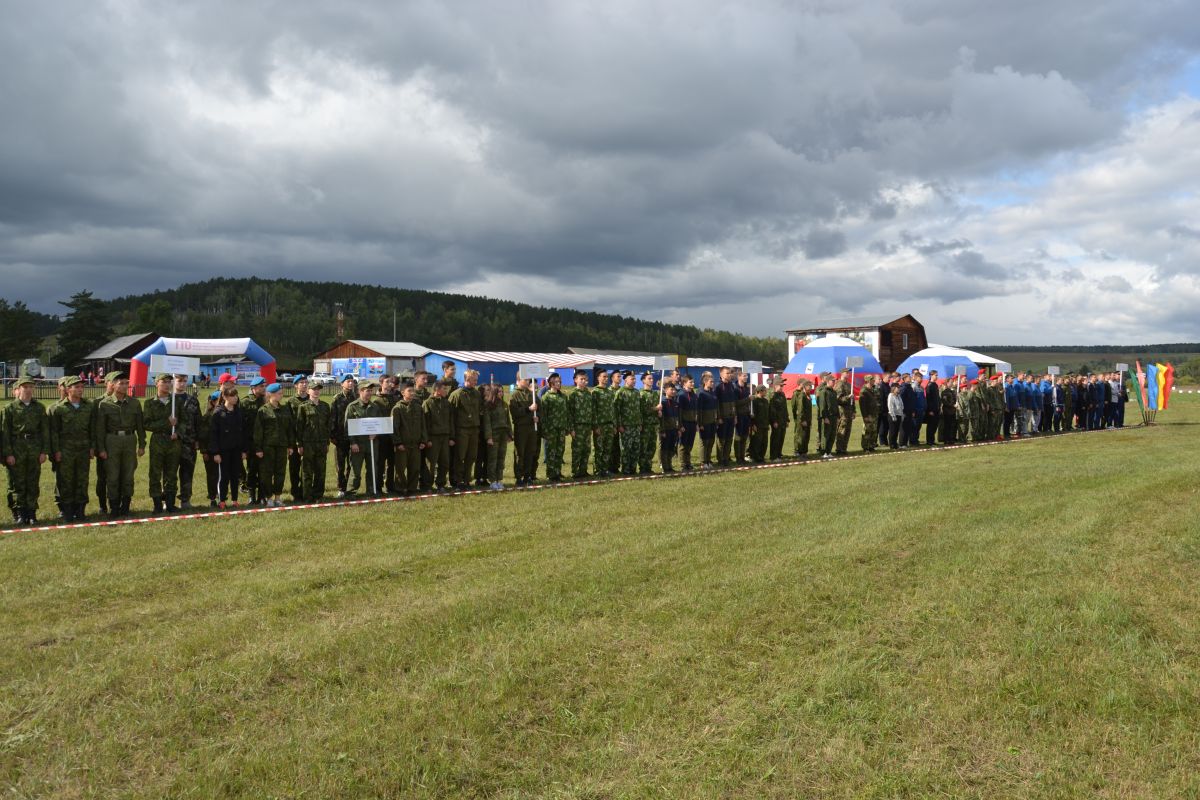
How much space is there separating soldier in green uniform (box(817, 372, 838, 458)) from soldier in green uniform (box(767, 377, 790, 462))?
1.02 metres

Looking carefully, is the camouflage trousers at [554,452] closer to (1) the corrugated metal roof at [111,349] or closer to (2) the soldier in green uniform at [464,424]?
(2) the soldier in green uniform at [464,424]

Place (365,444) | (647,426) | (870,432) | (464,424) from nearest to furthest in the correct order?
(365,444) → (464,424) → (647,426) → (870,432)

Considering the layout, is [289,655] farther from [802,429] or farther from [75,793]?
[802,429]

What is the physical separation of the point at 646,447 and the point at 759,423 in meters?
3.04

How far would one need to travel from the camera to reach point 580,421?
539 inches

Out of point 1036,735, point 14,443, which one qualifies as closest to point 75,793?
point 1036,735

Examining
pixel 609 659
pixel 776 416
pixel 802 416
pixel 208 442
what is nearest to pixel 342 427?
pixel 208 442

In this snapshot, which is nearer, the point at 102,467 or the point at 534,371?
the point at 102,467

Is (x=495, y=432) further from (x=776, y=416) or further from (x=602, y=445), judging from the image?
(x=776, y=416)

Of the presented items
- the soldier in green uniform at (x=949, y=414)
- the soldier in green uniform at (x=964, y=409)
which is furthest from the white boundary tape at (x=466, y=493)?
the soldier in green uniform at (x=964, y=409)

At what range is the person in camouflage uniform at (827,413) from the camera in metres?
17.2

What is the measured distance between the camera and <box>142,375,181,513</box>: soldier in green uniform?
10547mm

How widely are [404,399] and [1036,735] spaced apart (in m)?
9.88

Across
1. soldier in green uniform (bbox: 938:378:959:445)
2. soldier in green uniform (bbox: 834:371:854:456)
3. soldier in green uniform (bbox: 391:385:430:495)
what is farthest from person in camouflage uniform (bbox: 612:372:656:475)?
soldier in green uniform (bbox: 938:378:959:445)
